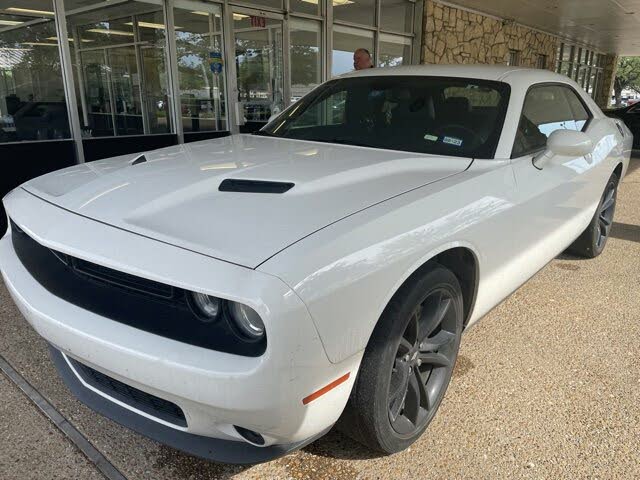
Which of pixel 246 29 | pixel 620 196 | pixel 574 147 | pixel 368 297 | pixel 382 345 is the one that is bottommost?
pixel 620 196

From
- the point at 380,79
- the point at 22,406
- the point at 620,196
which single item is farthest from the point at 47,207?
the point at 620,196

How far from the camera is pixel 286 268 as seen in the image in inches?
60.3

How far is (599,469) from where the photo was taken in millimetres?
2100

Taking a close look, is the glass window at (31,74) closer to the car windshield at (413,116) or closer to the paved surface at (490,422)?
the paved surface at (490,422)

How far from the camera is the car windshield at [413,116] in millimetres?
2838

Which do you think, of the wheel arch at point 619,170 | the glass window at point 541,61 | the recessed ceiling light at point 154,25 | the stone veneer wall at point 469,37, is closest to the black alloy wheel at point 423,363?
the wheel arch at point 619,170

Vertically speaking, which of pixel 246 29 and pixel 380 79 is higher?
pixel 246 29

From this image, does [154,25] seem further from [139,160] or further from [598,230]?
[598,230]

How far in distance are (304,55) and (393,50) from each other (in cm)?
273

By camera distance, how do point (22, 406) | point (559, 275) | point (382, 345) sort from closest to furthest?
point (382, 345)
point (22, 406)
point (559, 275)

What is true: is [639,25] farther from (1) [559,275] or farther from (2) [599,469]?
(2) [599,469]

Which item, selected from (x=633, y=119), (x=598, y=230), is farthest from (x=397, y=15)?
(x=598, y=230)

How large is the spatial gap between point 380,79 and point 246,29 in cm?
510

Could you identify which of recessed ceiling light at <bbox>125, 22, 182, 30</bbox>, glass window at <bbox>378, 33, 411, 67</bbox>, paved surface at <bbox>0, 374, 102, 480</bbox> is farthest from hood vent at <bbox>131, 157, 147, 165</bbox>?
glass window at <bbox>378, 33, 411, 67</bbox>
